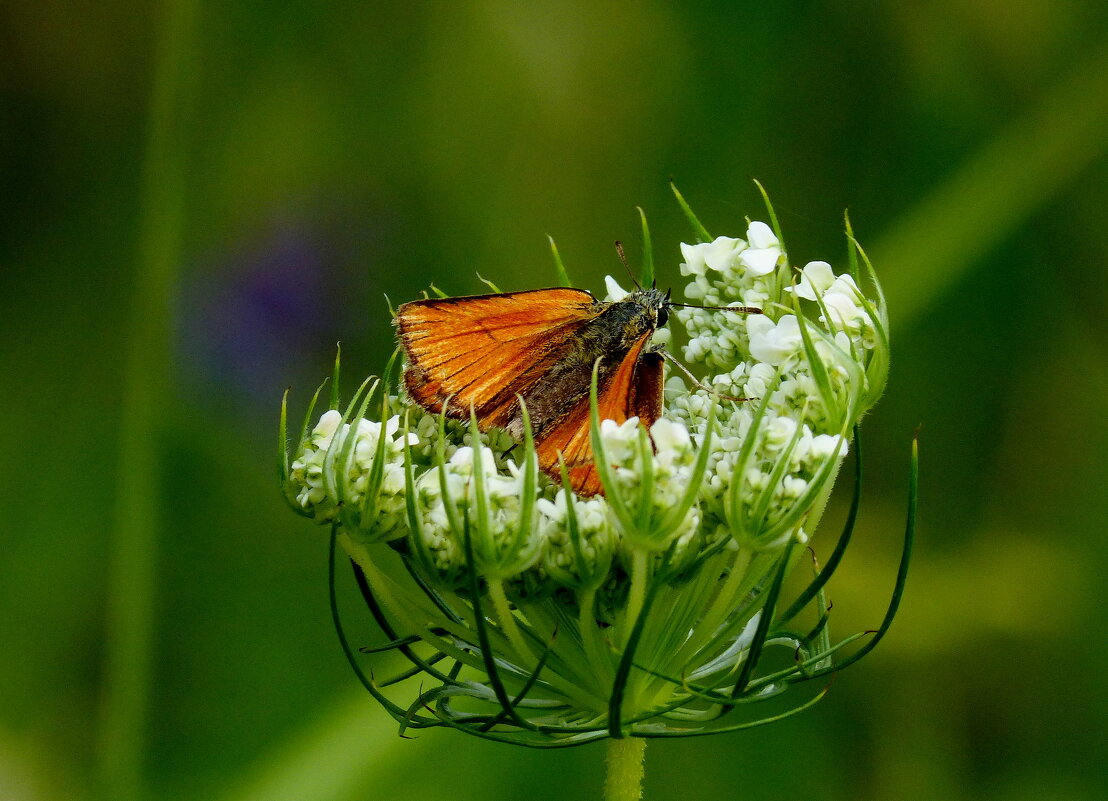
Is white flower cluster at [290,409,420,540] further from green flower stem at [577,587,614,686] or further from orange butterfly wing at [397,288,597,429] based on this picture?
green flower stem at [577,587,614,686]

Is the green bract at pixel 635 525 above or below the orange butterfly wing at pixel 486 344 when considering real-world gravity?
below

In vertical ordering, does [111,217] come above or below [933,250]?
above

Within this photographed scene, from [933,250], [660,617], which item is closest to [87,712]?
[660,617]

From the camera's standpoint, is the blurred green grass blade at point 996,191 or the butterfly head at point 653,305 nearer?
the butterfly head at point 653,305

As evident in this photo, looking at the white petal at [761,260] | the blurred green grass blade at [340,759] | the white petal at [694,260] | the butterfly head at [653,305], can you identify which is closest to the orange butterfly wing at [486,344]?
Answer: the butterfly head at [653,305]

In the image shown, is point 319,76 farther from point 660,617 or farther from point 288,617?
point 660,617

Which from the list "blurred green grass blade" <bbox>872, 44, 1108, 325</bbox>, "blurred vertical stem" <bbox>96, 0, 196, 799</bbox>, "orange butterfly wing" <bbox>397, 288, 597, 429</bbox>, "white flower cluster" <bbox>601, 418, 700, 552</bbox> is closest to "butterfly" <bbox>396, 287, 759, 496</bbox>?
"orange butterfly wing" <bbox>397, 288, 597, 429</bbox>

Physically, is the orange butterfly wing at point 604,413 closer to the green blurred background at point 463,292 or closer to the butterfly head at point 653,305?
the butterfly head at point 653,305
